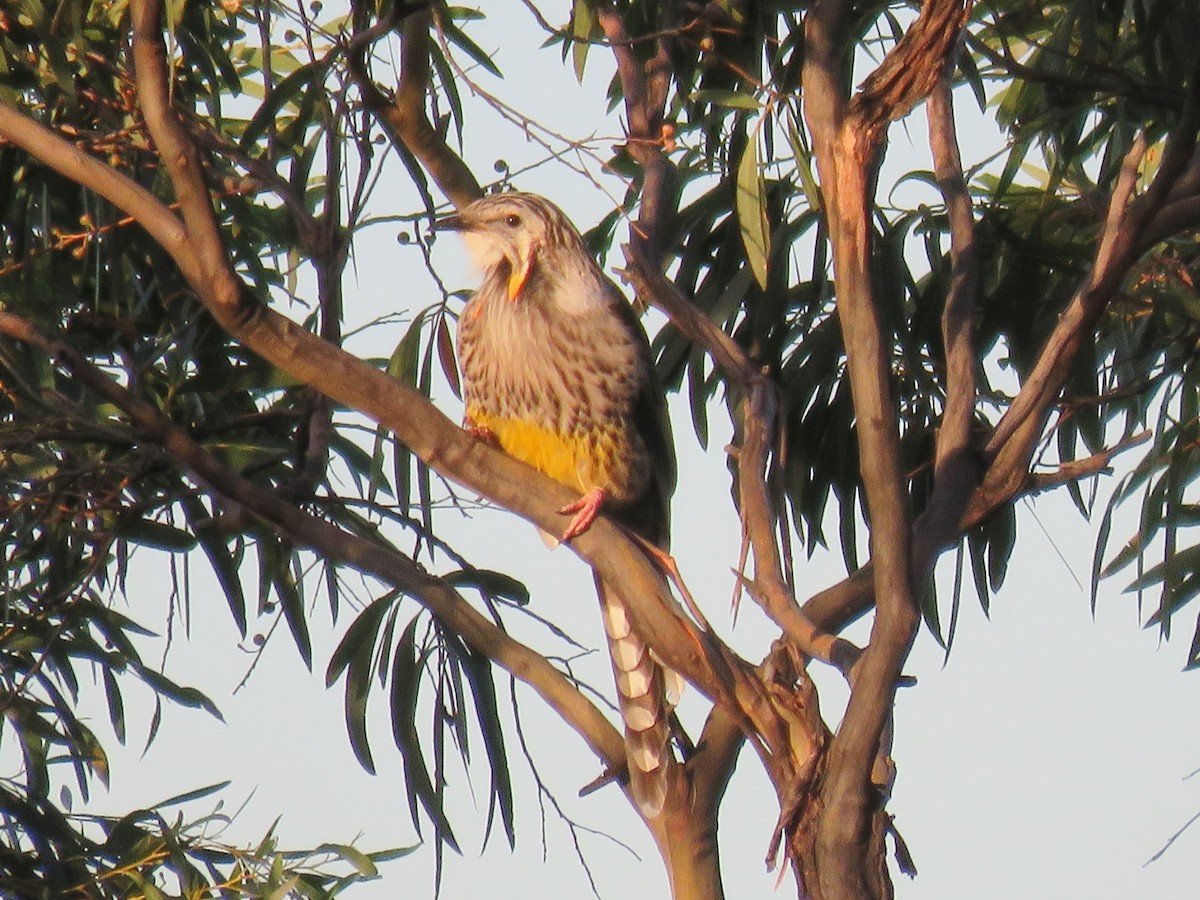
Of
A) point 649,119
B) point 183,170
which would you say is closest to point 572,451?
point 649,119

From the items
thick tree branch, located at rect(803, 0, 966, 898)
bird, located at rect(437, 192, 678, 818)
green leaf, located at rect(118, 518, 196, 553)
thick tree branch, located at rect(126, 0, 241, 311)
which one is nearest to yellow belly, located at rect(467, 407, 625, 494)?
bird, located at rect(437, 192, 678, 818)

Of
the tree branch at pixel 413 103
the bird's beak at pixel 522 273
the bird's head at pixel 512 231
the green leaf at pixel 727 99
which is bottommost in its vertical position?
the green leaf at pixel 727 99

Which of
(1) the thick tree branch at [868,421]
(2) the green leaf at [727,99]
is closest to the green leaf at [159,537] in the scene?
(2) the green leaf at [727,99]

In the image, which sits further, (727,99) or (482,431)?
(482,431)

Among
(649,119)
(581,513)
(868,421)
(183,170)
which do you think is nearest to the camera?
(183,170)

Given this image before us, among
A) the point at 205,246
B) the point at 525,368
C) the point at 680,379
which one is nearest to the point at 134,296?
the point at 525,368

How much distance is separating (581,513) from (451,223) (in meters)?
Answer: 1.00

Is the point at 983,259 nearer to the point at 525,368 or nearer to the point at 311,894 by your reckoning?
the point at 525,368

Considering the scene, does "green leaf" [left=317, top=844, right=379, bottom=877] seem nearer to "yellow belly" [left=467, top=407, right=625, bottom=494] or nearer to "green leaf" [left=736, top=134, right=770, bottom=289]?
"yellow belly" [left=467, top=407, right=625, bottom=494]

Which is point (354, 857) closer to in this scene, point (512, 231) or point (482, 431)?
point (482, 431)

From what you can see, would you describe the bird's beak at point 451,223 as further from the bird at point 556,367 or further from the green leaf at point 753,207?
the green leaf at point 753,207

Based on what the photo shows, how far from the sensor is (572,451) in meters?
3.79

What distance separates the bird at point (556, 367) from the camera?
3754 millimetres

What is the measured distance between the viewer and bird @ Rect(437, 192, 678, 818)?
3754 mm
